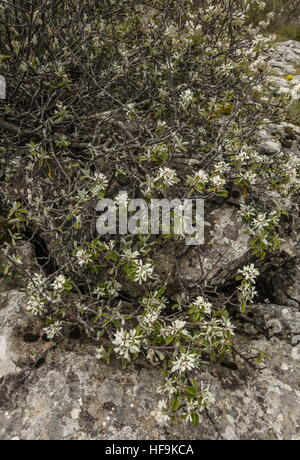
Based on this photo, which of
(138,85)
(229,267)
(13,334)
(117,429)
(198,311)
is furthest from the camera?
(138,85)

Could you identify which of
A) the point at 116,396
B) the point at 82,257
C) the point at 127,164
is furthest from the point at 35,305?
the point at 127,164

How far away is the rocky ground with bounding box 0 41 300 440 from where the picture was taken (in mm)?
2246

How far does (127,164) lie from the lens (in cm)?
318

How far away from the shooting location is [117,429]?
2.23 meters

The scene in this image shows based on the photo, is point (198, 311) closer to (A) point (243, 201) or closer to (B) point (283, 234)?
(A) point (243, 201)

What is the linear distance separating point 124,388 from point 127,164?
1.96 metres

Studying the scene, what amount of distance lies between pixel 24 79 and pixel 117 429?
3.15 meters

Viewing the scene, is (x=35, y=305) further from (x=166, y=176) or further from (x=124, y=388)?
(x=166, y=176)

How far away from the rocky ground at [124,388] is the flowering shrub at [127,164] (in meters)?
0.15

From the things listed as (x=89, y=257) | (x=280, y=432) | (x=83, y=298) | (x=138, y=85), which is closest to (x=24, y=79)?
(x=138, y=85)

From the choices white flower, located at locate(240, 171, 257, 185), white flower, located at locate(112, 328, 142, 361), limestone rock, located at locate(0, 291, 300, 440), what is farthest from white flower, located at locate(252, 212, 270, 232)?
white flower, located at locate(112, 328, 142, 361)

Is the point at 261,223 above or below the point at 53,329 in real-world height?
above

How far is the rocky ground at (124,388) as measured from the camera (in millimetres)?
2246

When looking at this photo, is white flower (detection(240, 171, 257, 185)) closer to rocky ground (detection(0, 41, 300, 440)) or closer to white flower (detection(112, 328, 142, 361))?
rocky ground (detection(0, 41, 300, 440))
